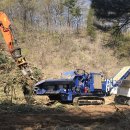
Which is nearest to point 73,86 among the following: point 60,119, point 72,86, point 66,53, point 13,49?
point 72,86

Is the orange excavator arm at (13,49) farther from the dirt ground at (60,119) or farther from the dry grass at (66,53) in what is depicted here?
the dry grass at (66,53)

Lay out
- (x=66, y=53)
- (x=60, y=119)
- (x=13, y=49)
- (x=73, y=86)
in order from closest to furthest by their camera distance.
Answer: (x=60, y=119) < (x=13, y=49) < (x=73, y=86) < (x=66, y=53)

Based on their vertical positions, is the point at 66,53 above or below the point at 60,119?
below

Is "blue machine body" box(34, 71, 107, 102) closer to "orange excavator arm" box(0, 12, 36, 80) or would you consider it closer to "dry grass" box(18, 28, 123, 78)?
A: "orange excavator arm" box(0, 12, 36, 80)

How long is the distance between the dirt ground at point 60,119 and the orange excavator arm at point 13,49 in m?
3.13

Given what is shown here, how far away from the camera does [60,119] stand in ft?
41.2

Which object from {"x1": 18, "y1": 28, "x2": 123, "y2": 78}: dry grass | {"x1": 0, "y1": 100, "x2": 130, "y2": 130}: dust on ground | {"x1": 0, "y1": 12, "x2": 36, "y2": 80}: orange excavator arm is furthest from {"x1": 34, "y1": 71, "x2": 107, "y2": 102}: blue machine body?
{"x1": 18, "y1": 28, "x2": 123, "y2": 78}: dry grass

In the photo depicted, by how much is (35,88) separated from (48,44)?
23287 millimetres

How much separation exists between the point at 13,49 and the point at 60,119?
6469 millimetres

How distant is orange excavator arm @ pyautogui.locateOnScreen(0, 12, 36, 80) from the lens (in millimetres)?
18266

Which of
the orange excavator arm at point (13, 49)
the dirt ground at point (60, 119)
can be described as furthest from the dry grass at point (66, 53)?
the dirt ground at point (60, 119)

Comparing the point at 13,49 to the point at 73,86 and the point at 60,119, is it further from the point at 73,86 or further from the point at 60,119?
the point at 60,119

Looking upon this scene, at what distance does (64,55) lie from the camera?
3972cm

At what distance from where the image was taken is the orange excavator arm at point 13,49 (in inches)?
719
